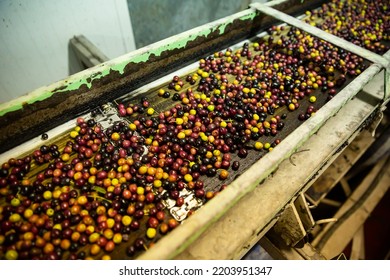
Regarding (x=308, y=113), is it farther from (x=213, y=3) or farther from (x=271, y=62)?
(x=213, y=3)

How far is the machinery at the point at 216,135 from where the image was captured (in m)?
1.90

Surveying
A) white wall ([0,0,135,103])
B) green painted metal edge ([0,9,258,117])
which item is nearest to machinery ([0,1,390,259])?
green painted metal edge ([0,9,258,117])

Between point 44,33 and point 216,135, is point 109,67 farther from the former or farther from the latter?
point 44,33

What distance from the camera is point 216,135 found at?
2670mm

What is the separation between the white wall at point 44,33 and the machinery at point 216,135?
4.59 feet

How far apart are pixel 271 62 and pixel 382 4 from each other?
158 inches

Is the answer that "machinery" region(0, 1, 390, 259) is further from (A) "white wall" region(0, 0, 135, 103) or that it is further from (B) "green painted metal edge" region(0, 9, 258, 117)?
(A) "white wall" region(0, 0, 135, 103)

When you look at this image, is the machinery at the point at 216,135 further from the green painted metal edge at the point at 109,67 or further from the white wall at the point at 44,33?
the white wall at the point at 44,33

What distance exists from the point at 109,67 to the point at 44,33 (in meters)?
1.47

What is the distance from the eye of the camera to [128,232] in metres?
2.00

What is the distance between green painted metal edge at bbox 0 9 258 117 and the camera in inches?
85.2

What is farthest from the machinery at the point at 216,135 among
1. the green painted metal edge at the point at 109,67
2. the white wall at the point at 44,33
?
the white wall at the point at 44,33

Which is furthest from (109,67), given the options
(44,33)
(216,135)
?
(44,33)
